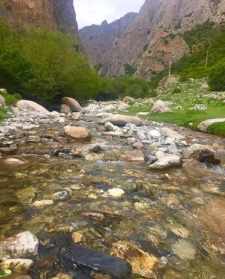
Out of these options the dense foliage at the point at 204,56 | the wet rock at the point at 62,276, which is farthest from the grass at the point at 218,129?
the dense foliage at the point at 204,56

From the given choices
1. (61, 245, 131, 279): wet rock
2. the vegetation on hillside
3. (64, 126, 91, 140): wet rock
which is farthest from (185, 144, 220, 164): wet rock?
the vegetation on hillside

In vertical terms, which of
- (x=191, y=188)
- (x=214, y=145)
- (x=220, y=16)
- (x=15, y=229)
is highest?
(x=220, y=16)

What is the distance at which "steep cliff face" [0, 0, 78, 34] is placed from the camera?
10725 cm

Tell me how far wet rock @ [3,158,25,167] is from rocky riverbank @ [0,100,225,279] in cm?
2

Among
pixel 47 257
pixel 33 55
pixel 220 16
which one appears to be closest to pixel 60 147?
pixel 47 257

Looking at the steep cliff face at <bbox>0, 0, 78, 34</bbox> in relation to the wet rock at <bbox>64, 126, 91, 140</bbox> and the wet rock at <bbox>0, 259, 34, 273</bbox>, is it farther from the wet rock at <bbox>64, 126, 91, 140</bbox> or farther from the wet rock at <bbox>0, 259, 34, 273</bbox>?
the wet rock at <bbox>0, 259, 34, 273</bbox>

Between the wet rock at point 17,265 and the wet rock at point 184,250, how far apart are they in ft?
6.19

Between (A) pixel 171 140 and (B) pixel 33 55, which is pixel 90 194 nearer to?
(A) pixel 171 140

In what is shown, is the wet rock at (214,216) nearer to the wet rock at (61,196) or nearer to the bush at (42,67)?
the wet rock at (61,196)

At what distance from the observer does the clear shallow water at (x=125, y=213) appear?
14.6 ft

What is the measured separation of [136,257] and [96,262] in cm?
58

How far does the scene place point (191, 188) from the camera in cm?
734

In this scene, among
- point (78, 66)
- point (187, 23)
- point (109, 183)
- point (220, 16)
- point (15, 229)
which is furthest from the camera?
point (187, 23)

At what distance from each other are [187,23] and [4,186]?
6942 inches
